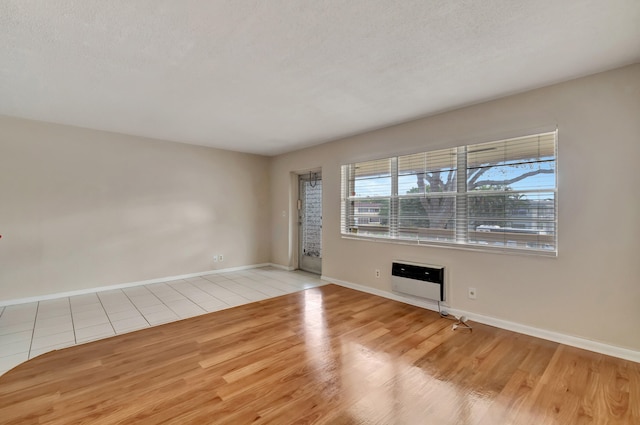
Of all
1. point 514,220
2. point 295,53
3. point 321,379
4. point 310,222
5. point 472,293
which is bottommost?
point 321,379

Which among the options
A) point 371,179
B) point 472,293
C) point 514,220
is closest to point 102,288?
point 371,179

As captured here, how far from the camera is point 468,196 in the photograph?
3.38 m

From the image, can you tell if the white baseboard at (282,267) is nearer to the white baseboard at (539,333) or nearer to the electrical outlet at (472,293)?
the white baseboard at (539,333)

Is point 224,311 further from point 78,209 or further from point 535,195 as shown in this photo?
point 535,195

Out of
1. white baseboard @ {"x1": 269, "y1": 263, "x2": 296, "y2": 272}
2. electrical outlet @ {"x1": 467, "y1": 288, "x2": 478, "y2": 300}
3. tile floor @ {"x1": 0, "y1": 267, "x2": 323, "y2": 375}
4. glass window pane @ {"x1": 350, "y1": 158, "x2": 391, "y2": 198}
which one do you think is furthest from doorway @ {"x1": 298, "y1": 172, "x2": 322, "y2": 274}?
electrical outlet @ {"x1": 467, "y1": 288, "x2": 478, "y2": 300}

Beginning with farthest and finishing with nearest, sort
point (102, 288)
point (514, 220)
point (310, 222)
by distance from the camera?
1. point (310, 222)
2. point (102, 288)
3. point (514, 220)

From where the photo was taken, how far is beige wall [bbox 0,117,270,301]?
384 cm

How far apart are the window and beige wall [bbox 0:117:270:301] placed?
2.90m

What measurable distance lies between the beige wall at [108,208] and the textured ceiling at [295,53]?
0.71 meters

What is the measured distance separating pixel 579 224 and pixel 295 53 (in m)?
2.98

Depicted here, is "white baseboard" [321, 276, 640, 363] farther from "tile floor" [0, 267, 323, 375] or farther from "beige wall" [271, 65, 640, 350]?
"tile floor" [0, 267, 323, 375]

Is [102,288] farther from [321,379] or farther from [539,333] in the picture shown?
[539,333]

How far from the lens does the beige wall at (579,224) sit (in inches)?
96.0

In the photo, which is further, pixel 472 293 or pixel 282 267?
pixel 282 267
